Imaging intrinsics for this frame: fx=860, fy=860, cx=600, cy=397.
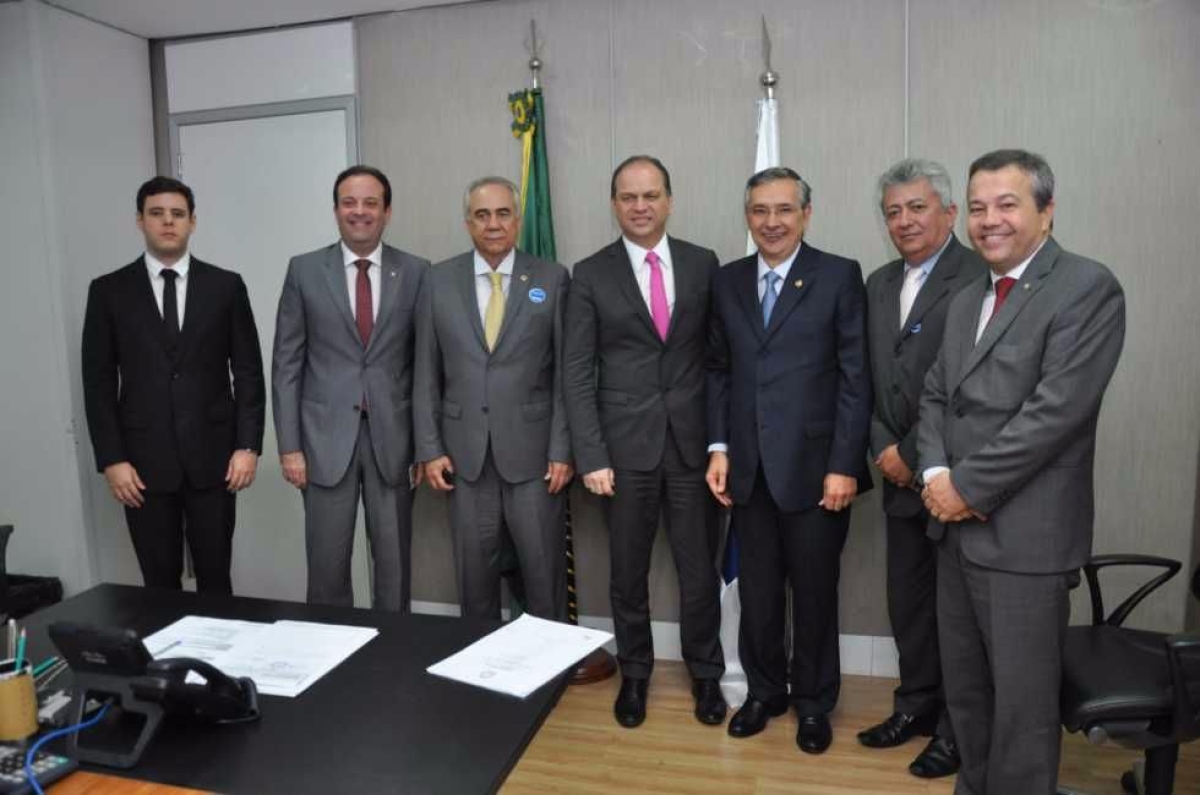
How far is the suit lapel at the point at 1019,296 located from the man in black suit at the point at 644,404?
1.09m

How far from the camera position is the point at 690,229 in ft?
12.2

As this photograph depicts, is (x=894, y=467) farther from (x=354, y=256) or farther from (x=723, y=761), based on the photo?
(x=354, y=256)

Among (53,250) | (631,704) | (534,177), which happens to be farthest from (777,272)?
(53,250)

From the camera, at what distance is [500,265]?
129 inches

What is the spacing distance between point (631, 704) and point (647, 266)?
1.65 m

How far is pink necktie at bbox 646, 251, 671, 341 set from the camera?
313 centimetres

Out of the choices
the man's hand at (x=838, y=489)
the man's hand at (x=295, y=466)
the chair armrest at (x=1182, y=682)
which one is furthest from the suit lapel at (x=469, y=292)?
the chair armrest at (x=1182, y=682)

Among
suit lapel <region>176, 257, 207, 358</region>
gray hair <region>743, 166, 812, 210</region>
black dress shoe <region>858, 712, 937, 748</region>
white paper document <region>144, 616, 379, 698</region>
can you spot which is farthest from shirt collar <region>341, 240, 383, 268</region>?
black dress shoe <region>858, 712, 937, 748</region>

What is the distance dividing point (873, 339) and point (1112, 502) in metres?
1.30

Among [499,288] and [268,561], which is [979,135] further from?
[268,561]

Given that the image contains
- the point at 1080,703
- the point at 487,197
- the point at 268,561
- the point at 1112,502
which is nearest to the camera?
the point at 1080,703

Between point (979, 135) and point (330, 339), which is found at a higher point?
point (979, 135)

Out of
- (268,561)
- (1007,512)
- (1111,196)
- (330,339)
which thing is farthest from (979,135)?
(268,561)

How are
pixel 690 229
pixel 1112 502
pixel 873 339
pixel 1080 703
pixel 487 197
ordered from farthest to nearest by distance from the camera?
pixel 690 229, pixel 1112 502, pixel 487 197, pixel 873 339, pixel 1080 703
